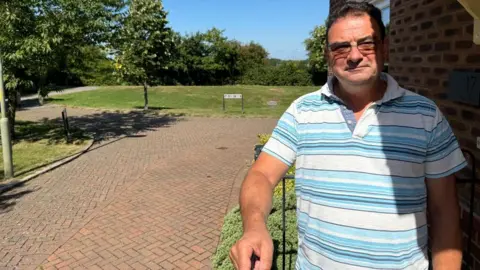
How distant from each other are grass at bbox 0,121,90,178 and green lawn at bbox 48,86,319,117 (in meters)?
6.87

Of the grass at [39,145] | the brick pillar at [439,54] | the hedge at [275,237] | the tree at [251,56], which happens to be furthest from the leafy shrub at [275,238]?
the tree at [251,56]

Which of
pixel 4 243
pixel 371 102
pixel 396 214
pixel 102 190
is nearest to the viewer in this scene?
pixel 396 214

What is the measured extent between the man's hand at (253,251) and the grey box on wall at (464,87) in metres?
1.66

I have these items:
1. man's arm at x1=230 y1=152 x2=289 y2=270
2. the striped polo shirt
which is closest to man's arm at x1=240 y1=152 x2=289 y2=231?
man's arm at x1=230 y1=152 x2=289 y2=270

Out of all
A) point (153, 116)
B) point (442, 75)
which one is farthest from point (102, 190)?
point (153, 116)

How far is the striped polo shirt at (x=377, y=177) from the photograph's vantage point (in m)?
1.44

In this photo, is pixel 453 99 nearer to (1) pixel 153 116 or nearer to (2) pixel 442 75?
(2) pixel 442 75

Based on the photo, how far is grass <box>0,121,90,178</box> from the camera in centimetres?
884

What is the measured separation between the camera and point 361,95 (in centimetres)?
158

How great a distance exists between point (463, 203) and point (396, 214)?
1262 mm

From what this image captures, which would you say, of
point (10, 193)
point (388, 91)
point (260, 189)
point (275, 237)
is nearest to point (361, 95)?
point (388, 91)

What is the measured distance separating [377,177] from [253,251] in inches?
22.2

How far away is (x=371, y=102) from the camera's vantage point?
1582 mm

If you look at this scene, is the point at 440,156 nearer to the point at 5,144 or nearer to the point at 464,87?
the point at 464,87
